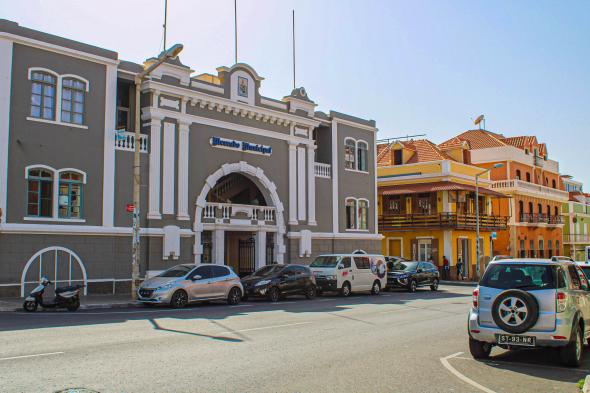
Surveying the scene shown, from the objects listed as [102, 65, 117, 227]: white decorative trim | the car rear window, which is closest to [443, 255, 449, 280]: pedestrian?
[102, 65, 117, 227]: white decorative trim

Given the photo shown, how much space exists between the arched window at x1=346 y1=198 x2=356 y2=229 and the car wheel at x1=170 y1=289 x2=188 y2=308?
18783 millimetres

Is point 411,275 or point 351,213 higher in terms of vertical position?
point 351,213

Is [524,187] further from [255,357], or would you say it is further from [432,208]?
[255,357]

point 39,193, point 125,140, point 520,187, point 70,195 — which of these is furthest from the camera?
point 520,187

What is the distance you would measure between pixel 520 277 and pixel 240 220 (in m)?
20.1

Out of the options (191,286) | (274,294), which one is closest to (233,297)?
(191,286)

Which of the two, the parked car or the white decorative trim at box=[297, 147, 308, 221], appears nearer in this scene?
the parked car

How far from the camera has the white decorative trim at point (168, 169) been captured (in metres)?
26.5

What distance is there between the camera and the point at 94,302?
2034 centimetres

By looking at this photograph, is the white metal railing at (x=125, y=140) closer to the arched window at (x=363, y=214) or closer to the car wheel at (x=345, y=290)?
the car wheel at (x=345, y=290)

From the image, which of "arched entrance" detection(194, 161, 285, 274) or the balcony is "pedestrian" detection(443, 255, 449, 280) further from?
the balcony

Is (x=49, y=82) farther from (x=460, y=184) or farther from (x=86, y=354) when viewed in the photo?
(x=460, y=184)

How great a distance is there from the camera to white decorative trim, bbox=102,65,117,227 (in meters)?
24.3

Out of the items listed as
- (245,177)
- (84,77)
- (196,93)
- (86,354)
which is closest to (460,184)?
(245,177)
